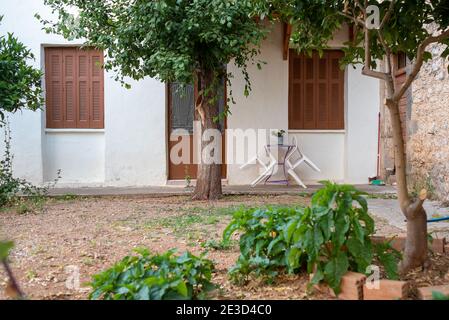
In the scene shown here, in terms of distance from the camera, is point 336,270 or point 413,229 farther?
point 413,229

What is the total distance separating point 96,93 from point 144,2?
3560 millimetres

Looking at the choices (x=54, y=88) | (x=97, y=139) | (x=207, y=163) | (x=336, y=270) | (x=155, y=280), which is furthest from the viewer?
(x=97, y=139)

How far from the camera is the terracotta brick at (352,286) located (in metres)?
2.84

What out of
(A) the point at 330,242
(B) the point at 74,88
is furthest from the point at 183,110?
(A) the point at 330,242

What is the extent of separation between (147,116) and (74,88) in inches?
59.2

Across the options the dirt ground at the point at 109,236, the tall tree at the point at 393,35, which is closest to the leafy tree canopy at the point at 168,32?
the dirt ground at the point at 109,236

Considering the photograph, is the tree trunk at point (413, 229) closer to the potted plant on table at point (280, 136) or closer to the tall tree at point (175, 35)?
the tall tree at point (175, 35)

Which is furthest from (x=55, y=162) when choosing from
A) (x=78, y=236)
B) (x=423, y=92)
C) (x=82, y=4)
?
(x=423, y=92)

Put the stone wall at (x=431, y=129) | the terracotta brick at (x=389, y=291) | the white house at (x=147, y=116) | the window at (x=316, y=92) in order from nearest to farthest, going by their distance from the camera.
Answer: the terracotta brick at (x=389, y=291)
the stone wall at (x=431, y=129)
the white house at (x=147, y=116)
the window at (x=316, y=92)

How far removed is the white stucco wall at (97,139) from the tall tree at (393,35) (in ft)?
18.7

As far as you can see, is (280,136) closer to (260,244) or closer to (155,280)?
(260,244)

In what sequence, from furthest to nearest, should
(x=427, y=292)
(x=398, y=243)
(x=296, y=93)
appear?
1. (x=296, y=93)
2. (x=398, y=243)
3. (x=427, y=292)

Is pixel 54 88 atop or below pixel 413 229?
atop

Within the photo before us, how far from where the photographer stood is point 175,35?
23.1 feet
